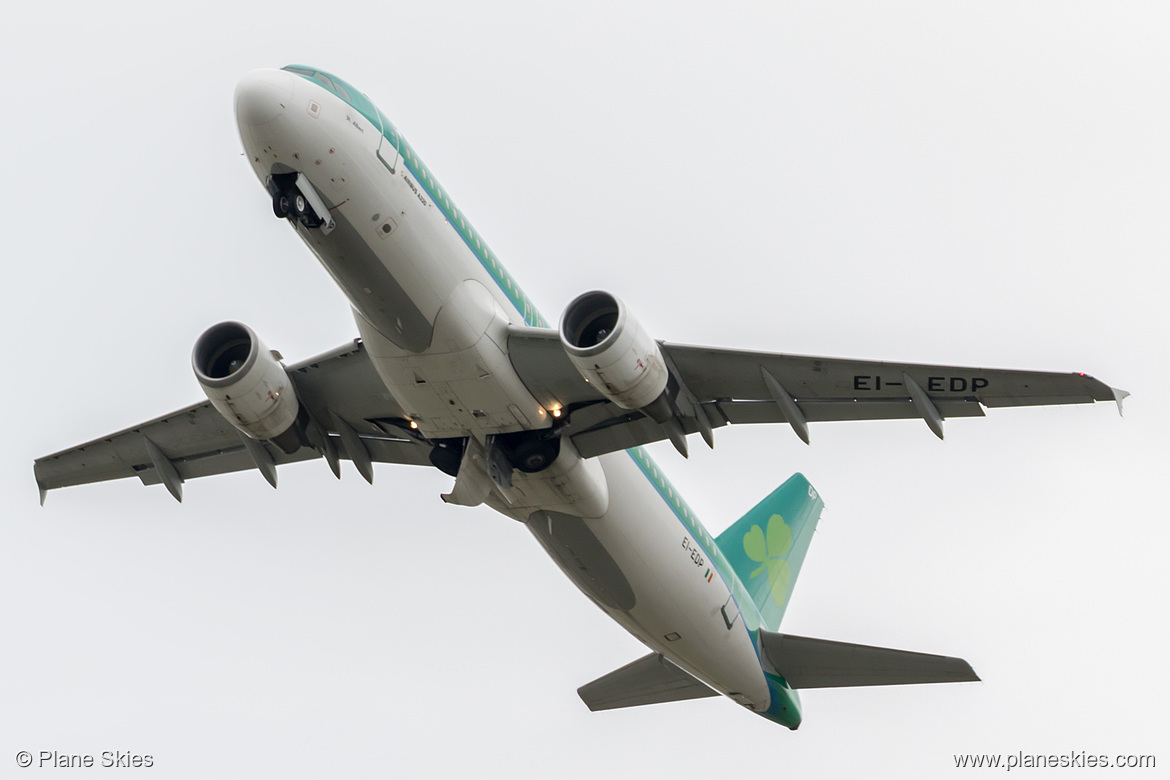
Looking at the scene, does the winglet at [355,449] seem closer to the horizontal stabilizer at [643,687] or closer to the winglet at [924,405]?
the horizontal stabilizer at [643,687]

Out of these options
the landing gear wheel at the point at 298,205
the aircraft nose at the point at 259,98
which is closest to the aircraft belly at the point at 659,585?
the landing gear wheel at the point at 298,205

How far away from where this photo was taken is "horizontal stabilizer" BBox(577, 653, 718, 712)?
26453 millimetres

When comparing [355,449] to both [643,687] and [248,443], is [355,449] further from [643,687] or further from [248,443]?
[643,687]

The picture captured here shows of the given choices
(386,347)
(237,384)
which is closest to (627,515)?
(386,347)

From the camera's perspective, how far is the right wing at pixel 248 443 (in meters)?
20.0

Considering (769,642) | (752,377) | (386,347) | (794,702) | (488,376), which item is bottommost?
(794,702)

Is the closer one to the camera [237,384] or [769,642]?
[237,384]

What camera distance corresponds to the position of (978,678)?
21.3 m

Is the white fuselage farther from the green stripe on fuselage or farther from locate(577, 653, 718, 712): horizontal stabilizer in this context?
locate(577, 653, 718, 712): horizontal stabilizer

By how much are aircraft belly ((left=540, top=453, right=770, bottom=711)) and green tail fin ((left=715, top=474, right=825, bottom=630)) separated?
285 centimetres

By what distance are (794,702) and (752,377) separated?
999cm

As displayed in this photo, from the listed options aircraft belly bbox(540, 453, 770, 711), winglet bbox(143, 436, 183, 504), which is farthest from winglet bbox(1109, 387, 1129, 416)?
winglet bbox(143, 436, 183, 504)

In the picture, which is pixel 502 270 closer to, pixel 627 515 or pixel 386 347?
pixel 386 347

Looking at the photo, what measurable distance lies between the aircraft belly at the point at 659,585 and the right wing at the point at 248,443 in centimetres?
360
